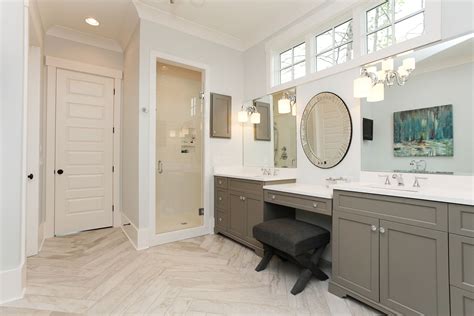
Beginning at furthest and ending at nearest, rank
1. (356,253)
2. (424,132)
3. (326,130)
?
(326,130), (424,132), (356,253)

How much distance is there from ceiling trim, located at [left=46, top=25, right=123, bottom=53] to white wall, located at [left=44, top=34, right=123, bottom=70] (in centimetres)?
4

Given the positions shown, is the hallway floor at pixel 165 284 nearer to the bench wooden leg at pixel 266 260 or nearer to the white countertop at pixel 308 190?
the bench wooden leg at pixel 266 260

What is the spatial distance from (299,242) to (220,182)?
1.63m

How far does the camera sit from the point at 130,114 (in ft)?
11.1

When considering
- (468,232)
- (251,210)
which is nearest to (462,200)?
(468,232)

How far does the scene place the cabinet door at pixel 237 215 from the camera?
2980mm

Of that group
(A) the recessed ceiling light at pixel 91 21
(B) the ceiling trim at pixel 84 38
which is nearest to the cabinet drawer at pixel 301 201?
(A) the recessed ceiling light at pixel 91 21

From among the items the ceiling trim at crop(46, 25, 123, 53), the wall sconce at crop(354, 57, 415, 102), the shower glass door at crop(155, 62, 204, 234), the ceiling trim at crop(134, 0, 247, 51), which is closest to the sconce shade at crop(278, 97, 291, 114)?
the wall sconce at crop(354, 57, 415, 102)

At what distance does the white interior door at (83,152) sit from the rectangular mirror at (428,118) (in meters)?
3.61

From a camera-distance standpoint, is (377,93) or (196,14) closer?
(377,93)

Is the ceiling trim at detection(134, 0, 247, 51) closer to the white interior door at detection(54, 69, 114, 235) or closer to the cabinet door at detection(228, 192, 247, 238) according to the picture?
the white interior door at detection(54, 69, 114, 235)

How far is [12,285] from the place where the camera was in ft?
6.09

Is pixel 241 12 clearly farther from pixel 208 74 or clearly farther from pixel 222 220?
pixel 222 220

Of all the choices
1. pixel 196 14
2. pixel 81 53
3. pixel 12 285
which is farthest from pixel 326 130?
pixel 81 53
